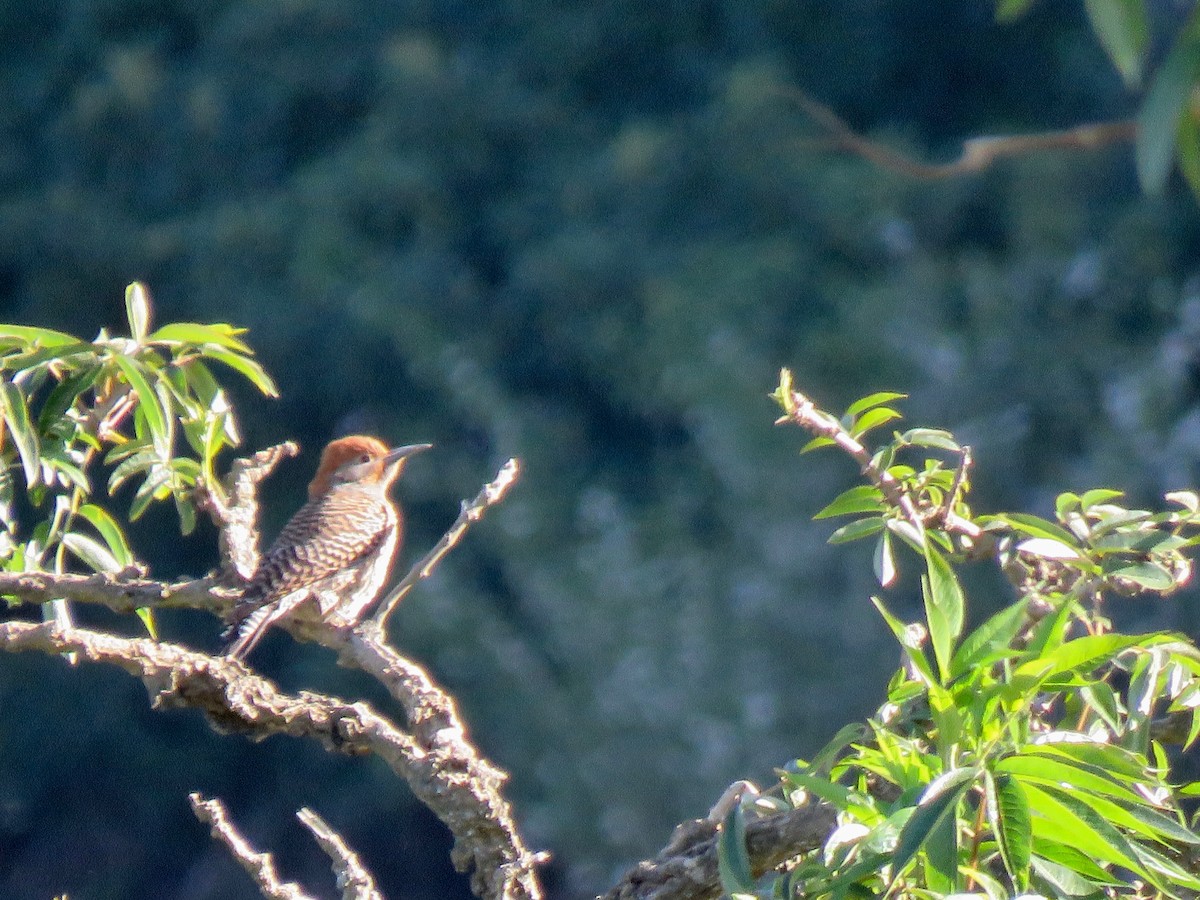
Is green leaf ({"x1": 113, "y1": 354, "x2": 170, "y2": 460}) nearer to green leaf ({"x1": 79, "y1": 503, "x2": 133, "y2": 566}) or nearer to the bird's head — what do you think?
green leaf ({"x1": 79, "y1": 503, "x2": 133, "y2": 566})

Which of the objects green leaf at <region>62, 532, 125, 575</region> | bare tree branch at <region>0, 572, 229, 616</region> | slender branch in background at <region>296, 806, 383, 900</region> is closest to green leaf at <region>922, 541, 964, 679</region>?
slender branch in background at <region>296, 806, 383, 900</region>

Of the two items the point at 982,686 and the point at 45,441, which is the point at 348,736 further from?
the point at 982,686

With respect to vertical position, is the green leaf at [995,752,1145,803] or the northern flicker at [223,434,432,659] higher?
the northern flicker at [223,434,432,659]

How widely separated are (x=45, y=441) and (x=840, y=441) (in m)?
1.21

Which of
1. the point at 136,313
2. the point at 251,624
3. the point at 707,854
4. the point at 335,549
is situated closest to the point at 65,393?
the point at 136,313

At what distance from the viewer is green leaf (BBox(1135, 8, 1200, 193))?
2.89ft

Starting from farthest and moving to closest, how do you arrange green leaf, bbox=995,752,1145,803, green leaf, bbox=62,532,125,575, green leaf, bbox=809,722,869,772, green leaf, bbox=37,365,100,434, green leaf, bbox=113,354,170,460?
1. green leaf, bbox=62,532,125,575
2. green leaf, bbox=37,365,100,434
3. green leaf, bbox=113,354,170,460
4. green leaf, bbox=809,722,869,772
5. green leaf, bbox=995,752,1145,803

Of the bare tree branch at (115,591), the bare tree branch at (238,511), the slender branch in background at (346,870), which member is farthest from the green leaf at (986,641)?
the bare tree branch at (238,511)

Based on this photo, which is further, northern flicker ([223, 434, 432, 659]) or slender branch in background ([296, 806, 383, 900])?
northern flicker ([223, 434, 432, 659])

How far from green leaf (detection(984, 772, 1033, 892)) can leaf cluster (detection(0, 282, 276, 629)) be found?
129cm

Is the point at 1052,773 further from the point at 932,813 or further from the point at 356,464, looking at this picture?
the point at 356,464

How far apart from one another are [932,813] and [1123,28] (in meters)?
0.69

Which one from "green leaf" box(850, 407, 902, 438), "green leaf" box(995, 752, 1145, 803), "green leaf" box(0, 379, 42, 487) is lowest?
"green leaf" box(995, 752, 1145, 803)

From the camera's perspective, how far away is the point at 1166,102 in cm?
88
